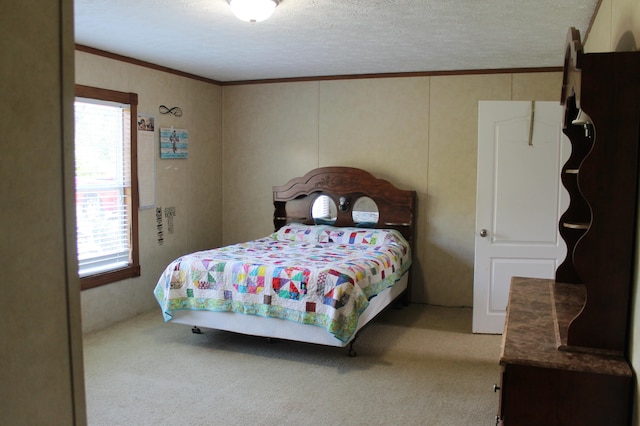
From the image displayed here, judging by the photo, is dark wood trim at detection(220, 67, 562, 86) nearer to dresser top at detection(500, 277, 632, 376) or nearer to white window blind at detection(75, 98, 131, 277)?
white window blind at detection(75, 98, 131, 277)

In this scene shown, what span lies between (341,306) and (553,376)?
2.08m

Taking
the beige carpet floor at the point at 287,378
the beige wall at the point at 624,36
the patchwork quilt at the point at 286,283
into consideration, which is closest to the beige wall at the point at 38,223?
the beige wall at the point at 624,36

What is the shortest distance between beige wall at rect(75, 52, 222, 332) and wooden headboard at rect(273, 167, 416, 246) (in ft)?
2.62

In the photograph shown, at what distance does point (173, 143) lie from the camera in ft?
18.2

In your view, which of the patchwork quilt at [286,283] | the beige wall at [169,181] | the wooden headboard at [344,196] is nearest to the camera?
the patchwork quilt at [286,283]

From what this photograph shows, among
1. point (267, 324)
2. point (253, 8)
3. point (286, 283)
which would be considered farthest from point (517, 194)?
point (253, 8)

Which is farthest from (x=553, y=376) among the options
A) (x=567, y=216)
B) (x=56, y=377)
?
(x=56, y=377)

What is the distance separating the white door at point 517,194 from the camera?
14.7ft

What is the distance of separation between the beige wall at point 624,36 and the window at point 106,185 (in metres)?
3.69

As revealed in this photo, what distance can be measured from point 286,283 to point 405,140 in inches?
93.2

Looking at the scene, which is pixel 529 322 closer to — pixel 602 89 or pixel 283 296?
pixel 602 89

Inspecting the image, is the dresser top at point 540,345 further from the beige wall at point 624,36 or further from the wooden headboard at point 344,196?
the wooden headboard at point 344,196

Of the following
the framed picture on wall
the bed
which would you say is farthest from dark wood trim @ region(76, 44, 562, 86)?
the bed

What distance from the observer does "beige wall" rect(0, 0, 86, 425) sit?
3.01ft
